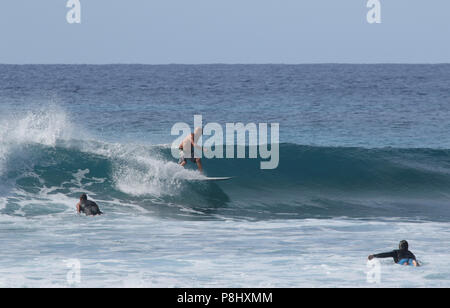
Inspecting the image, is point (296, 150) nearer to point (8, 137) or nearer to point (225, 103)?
point (8, 137)

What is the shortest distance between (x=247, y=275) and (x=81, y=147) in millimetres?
14266

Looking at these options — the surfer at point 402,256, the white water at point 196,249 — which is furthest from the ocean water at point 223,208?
the surfer at point 402,256

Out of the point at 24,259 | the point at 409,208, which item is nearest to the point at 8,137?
the point at 24,259

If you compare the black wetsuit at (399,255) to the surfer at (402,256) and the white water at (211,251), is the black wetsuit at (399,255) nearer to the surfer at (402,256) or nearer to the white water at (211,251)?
the surfer at (402,256)

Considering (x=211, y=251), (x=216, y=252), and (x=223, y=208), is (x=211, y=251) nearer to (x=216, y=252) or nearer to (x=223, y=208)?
(x=216, y=252)

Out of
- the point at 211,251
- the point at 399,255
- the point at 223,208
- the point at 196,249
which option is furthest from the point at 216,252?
the point at 223,208

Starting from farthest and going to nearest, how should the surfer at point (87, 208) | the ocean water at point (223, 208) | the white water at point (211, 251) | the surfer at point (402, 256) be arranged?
the surfer at point (87, 208)
the surfer at point (402, 256)
the ocean water at point (223, 208)
the white water at point (211, 251)

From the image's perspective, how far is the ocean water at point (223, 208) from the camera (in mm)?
12203

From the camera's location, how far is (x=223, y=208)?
64.9 feet

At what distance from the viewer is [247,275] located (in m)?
12.0

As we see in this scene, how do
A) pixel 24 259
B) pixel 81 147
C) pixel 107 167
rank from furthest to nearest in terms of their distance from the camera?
pixel 81 147
pixel 107 167
pixel 24 259

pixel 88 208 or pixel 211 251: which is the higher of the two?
pixel 88 208

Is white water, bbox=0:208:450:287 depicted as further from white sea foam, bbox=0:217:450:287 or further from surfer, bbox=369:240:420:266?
surfer, bbox=369:240:420:266

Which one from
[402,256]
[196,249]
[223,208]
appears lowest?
[402,256]
